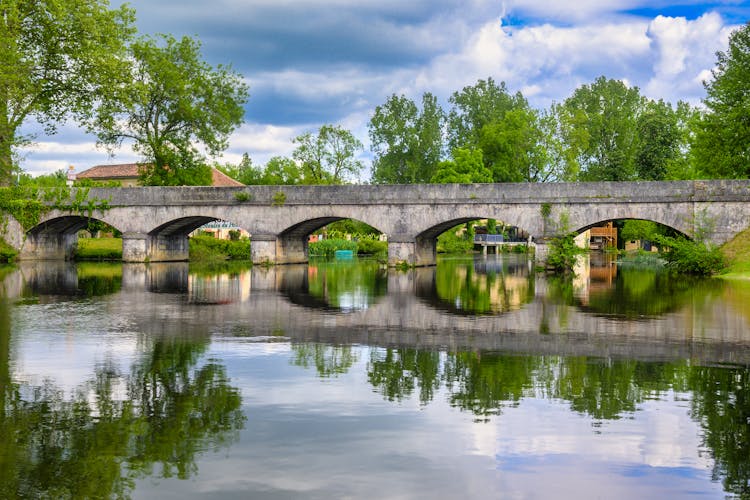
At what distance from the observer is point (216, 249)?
→ 197 feet

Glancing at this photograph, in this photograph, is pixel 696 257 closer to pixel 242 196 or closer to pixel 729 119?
Result: pixel 729 119

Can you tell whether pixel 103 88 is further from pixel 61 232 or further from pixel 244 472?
pixel 244 472

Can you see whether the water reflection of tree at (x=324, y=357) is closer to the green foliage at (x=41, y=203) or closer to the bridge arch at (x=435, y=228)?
the bridge arch at (x=435, y=228)

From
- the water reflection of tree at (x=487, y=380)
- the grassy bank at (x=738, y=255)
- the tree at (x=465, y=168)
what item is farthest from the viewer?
the tree at (x=465, y=168)

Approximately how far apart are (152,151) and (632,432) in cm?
5301

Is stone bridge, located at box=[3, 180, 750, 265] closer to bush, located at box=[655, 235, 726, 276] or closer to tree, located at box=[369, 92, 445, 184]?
bush, located at box=[655, 235, 726, 276]

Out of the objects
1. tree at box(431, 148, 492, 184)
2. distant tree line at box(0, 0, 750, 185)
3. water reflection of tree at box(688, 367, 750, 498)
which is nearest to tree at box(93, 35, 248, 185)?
distant tree line at box(0, 0, 750, 185)

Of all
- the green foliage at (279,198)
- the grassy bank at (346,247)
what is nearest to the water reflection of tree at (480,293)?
the green foliage at (279,198)

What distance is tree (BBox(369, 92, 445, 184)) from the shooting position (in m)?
89.6

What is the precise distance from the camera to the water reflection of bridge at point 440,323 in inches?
616

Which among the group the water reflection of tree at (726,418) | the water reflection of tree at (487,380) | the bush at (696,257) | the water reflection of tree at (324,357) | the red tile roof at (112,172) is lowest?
the water reflection of tree at (726,418)

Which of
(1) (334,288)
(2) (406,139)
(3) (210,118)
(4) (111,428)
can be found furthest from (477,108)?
(4) (111,428)

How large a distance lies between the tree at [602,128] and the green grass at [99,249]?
45082mm

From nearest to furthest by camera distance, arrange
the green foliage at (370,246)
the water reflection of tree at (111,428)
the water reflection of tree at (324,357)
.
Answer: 1. the water reflection of tree at (111,428)
2. the water reflection of tree at (324,357)
3. the green foliage at (370,246)
